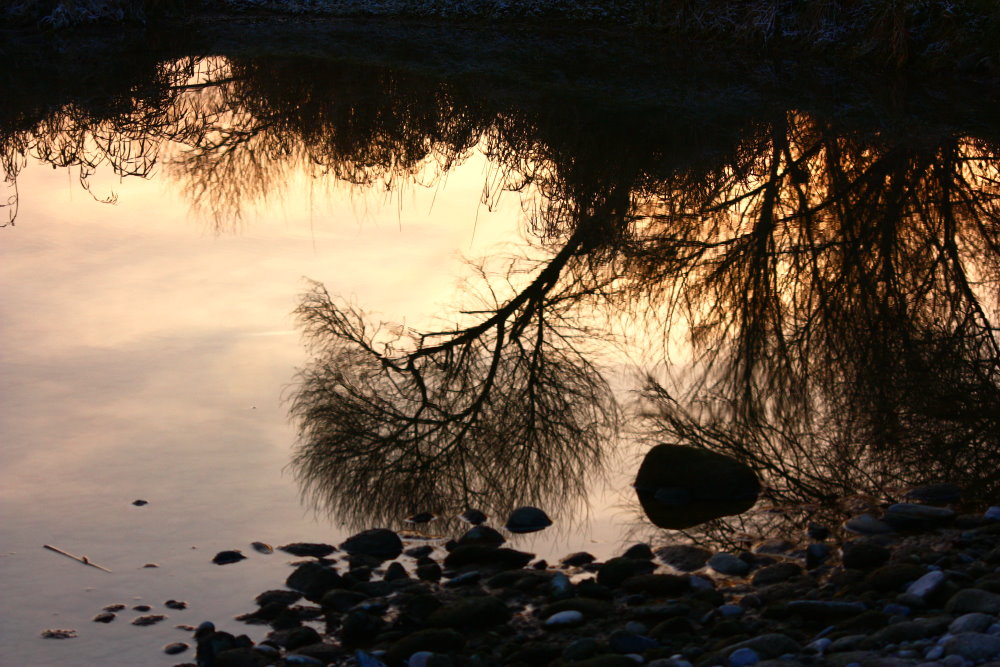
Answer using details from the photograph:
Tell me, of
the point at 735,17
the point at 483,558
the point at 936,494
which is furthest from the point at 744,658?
the point at 735,17

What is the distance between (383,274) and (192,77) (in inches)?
327

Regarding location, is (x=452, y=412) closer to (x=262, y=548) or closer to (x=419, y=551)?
(x=419, y=551)

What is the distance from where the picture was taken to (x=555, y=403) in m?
6.59

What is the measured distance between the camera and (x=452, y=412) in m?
6.59

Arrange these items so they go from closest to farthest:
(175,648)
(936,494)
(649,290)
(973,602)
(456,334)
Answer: (973,602) → (175,648) → (936,494) → (456,334) → (649,290)

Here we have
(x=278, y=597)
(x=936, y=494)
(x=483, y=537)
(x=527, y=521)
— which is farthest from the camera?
(x=936, y=494)

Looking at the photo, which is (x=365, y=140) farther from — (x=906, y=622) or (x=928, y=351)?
(x=906, y=622)

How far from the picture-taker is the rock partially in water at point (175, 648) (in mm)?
4023

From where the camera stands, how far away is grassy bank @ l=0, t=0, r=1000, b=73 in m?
15.1

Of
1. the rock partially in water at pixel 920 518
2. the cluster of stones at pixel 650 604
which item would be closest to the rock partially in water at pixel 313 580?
the cluster of stones at pixel 650 604

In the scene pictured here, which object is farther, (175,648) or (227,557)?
(227,557)

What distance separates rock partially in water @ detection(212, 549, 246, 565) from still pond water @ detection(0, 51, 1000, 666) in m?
0.10

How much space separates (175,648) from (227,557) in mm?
741

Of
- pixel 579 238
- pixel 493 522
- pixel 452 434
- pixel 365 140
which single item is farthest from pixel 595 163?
pixel 493 522
